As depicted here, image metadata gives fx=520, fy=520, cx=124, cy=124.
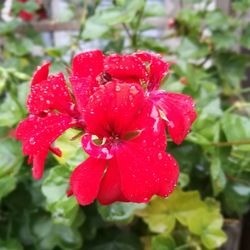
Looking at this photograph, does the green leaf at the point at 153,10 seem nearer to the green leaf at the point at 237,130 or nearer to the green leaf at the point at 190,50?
the green leaf at the point at 190,50

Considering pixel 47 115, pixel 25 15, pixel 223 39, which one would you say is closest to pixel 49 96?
pixel 47 115

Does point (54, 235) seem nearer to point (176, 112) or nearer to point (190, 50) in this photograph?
point (176, 112)

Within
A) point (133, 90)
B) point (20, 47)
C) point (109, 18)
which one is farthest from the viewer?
point (20, 47)

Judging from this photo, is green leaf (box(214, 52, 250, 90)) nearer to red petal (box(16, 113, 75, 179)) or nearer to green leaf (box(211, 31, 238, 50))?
green leaf (box(211, 31, 238, 50))


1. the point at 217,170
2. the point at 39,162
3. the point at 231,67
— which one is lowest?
the point at 231,67

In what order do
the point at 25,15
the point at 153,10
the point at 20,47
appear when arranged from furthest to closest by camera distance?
the point at 25,15
the point at 20,47
the point at 153,10

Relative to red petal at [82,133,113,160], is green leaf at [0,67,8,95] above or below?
below

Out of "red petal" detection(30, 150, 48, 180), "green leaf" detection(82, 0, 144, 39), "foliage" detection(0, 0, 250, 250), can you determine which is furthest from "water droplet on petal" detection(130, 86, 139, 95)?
"green leaf" detection(82, 0, 144, 39)
